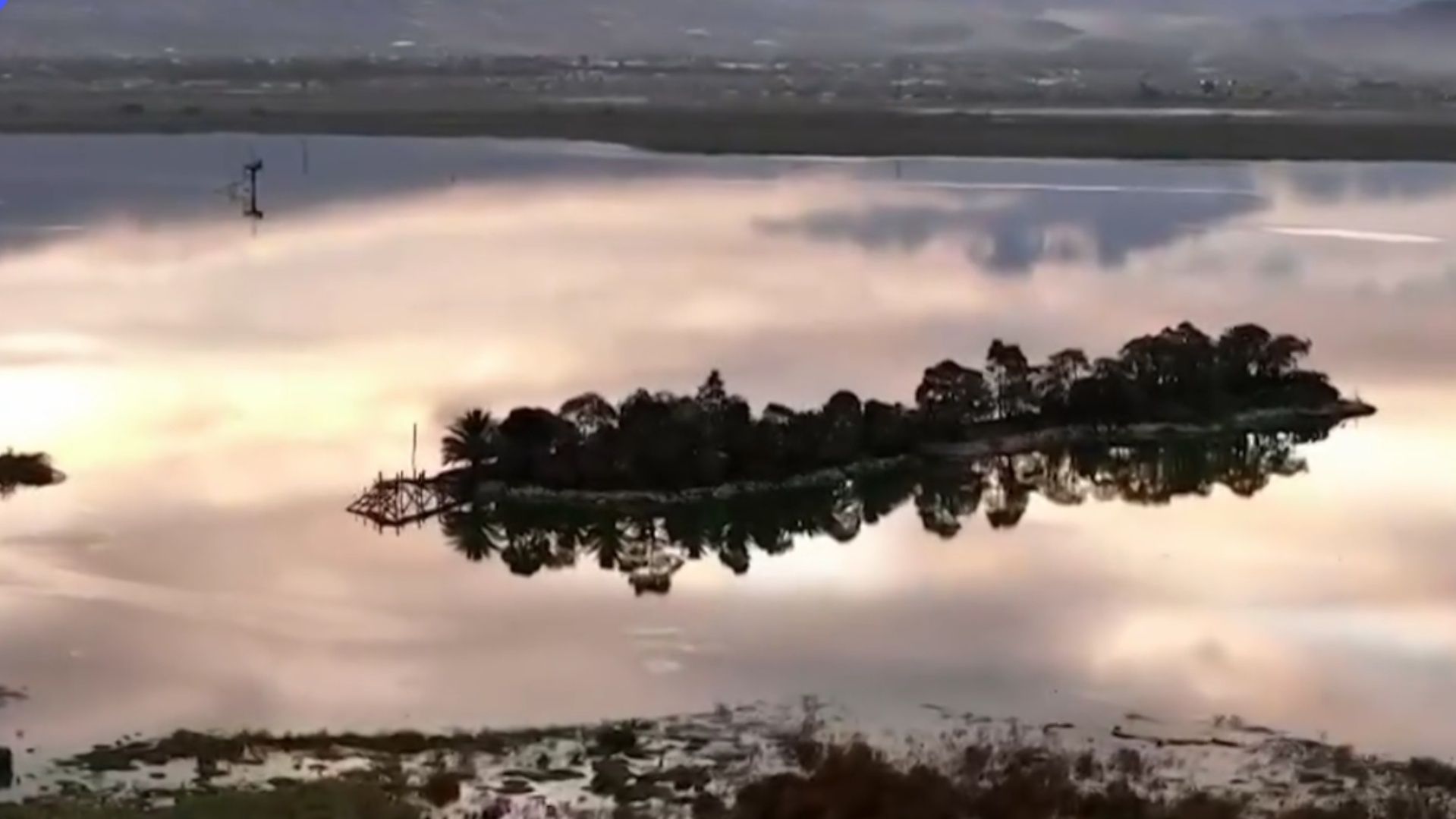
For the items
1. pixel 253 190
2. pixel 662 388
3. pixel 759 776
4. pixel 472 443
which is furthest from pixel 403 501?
pixel 253 190

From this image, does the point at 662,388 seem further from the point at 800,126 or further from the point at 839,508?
the point at 800,126

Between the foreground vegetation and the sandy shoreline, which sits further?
the sandy shoreline

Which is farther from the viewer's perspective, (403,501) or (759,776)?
(403,501)

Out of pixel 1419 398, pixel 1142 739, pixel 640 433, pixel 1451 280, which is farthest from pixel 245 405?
pixel 1451 280

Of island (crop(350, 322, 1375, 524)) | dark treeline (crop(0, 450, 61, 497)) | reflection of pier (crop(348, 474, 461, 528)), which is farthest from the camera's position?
island (crop(350, 322, 1375, 524))

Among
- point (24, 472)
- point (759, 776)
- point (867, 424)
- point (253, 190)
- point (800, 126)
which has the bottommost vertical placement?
point (759, 776)

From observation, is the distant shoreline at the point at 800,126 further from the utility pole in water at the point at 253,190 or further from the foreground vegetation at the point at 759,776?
the foreground vegetation at the point at 759,776

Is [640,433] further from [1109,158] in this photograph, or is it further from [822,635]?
[1109,158]

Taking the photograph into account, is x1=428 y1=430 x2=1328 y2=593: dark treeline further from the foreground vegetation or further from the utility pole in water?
the utility pole in water

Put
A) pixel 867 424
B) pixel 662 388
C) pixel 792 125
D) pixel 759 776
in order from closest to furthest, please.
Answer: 1. pixel 759 776
2. pixel 867 424
3. pixel 662 388
4. pixel 792 125

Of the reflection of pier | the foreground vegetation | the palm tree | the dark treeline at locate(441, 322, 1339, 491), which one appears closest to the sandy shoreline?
the dark treeline at locate(441, 322, 1339, 491)
